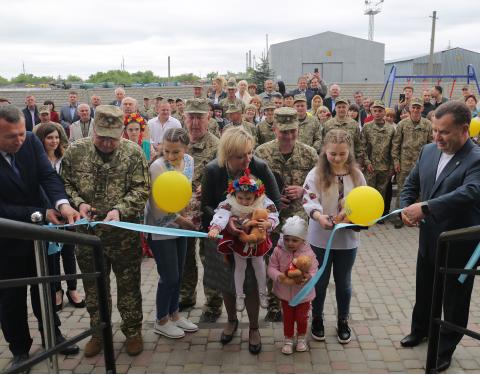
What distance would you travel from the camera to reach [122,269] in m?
3.83

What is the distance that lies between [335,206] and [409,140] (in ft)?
16.2

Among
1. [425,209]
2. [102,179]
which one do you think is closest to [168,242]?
[102,179]

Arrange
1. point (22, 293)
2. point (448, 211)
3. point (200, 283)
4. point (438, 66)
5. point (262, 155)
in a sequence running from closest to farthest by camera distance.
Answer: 1. point (448, 211)
2. point (22, 293)
3. point (262, 155)
4. point (200, 283)
5. point (438, 66)

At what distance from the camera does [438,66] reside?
35.5 metres

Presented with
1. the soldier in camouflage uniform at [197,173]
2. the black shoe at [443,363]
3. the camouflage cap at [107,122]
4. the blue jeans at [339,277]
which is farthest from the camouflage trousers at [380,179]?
the camouflage cap at [107,122]

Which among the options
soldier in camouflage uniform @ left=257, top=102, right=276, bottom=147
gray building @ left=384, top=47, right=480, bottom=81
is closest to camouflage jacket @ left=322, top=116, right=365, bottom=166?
soldier in camouflage uniform @ left=257, top=102, right=276, bottom=147

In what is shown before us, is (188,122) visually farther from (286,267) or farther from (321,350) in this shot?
(321,350)

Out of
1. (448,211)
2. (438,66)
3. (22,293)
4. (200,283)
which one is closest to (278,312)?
(200,283)

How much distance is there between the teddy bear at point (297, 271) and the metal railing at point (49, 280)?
4.93 feet

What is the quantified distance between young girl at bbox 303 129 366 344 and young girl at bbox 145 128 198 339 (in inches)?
47.0

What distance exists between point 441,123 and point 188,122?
2.52 m

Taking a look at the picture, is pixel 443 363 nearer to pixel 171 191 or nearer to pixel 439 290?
pixel 439 290

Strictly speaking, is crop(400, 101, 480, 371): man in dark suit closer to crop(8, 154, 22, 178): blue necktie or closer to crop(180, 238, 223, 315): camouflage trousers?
crop(180, 238, 223, 315): camouflage trousers

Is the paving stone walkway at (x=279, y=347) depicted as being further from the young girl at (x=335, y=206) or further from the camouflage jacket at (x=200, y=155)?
the camouflage jacket at (x=200, y=155)
